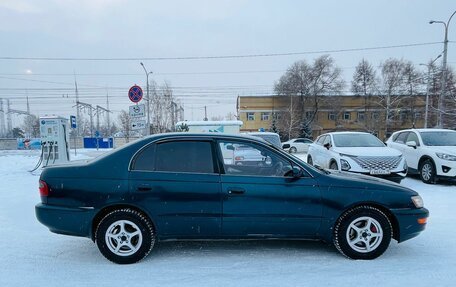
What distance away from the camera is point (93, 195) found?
334 centimetres

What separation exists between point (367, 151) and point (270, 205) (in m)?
5.19

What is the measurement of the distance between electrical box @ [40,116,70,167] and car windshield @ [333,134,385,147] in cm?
1040

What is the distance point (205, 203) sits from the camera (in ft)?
11.1

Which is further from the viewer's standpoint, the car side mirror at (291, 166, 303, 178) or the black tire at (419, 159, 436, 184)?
the black tire at (419, 159, 436, 184)

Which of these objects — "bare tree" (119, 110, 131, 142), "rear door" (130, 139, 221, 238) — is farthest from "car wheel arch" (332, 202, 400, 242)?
"bare tree" (119, 110, 131, 142)

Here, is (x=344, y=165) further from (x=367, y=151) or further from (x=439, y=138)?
(x=439, y=138)

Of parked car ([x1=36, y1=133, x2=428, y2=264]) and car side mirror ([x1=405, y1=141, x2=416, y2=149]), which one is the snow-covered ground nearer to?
parked car ([x1=36, y1=133, x2=428, y2=264])

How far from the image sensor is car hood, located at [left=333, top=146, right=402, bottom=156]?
727cm

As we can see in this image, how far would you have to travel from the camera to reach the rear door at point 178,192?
3.35 metres

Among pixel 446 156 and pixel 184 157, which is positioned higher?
pixel 184 157

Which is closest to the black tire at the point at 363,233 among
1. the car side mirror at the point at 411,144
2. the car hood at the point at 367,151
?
the car hood at the point at 367,151

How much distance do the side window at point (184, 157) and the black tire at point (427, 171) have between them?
24.9 ft

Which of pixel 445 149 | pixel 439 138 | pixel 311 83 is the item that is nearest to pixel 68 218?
pixel 445 149

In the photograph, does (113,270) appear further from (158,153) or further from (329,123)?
(329,123)
